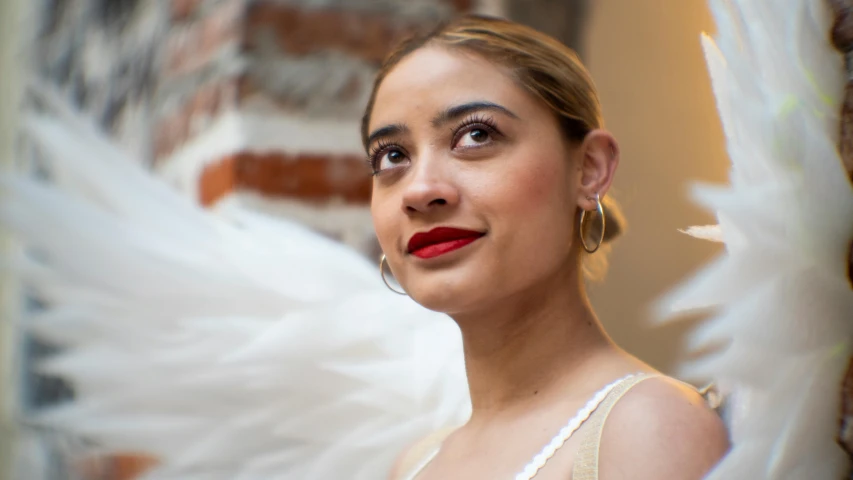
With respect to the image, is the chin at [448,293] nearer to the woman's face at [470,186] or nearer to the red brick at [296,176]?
the woman's face at [470,186]

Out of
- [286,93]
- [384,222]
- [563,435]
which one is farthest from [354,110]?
[563,435]

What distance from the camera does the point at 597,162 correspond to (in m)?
0.50

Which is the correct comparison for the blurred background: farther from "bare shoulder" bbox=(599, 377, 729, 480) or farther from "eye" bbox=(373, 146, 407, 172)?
"bare shoulder" bbox=(599, 377, 729, 480)

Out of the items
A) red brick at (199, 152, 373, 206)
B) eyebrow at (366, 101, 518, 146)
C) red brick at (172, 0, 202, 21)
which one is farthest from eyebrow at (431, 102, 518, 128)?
red brick at (172, 0, 202, 21)

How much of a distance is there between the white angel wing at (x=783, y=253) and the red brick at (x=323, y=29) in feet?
1.41

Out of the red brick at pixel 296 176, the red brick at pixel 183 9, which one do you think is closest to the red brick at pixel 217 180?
the red brick at pixel 296 176

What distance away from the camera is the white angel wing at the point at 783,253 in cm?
33

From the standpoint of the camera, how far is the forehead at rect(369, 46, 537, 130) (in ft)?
1.57

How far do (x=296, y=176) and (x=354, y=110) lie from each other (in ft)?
0.23

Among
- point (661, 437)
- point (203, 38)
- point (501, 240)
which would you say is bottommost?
point (661, 437)

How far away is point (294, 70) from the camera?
2.47ft

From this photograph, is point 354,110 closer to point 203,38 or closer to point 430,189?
point 203,38

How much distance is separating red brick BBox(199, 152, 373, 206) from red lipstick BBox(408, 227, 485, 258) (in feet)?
0.93

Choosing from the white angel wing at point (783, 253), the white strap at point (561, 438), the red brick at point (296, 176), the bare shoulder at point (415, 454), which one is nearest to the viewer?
the white angel wing at point (783, 253)
